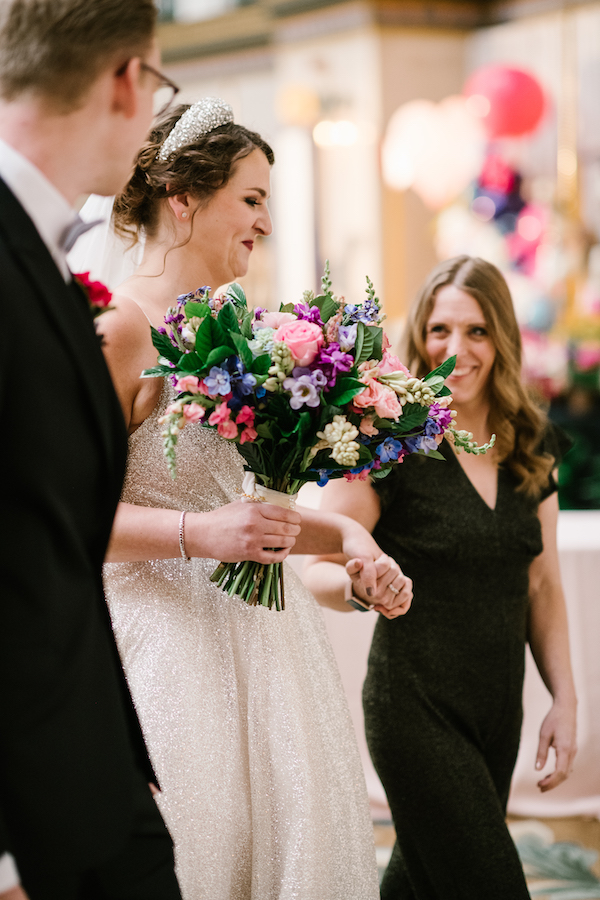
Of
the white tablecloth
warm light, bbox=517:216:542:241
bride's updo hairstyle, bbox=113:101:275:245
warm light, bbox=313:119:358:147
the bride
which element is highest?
warm light, bbox=313:119:358:147

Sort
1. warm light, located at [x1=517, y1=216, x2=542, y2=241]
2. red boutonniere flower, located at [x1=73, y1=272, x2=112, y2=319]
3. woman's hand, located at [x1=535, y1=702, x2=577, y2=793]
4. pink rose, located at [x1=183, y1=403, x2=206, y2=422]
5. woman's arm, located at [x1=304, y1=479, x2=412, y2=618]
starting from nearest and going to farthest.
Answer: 1. red boutonniere flower, located at [x1=73, y1=272, x2=112, y2=319]
2. pink rose, located at [x1=183, y1=403, x2=206, y2=422]
3. woman's arm, located at [x1=304, y1=479, x2=412, y2=618]
4. woman's hand, located at [x1=535, y1=702, x2=577, y2=793]
5. warm light, located at [x1=517, y1=216, x2=542, y2=241]

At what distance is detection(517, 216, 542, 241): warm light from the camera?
823 centimetres

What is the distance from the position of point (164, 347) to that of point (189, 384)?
0.35 feet

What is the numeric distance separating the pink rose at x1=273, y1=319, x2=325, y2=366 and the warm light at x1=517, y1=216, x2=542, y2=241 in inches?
287

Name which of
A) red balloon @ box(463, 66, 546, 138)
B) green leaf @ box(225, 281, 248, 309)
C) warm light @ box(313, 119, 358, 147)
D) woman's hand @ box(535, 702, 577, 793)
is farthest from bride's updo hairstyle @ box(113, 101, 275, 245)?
warm light @ box(313, 119, 358, 147)

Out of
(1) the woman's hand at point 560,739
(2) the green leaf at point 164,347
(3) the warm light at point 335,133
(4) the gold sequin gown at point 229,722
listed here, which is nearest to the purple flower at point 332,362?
(2) the green leaf at point 164,347

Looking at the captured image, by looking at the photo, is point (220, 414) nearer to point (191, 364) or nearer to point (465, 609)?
point (191, 364)

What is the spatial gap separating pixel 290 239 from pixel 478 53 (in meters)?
2.68

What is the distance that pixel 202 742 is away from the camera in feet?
5.20

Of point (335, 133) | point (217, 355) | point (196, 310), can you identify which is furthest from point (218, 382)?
point (335, 133)

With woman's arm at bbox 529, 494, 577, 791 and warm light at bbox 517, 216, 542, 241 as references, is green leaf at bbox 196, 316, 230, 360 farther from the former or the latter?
warm light at bbox 517, 216, 542, 241

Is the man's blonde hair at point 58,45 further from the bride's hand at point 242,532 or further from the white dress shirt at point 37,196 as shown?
the bride's hand at point 242,532

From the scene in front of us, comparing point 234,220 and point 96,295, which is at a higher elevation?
point 234,220

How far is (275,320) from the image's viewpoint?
150cm
